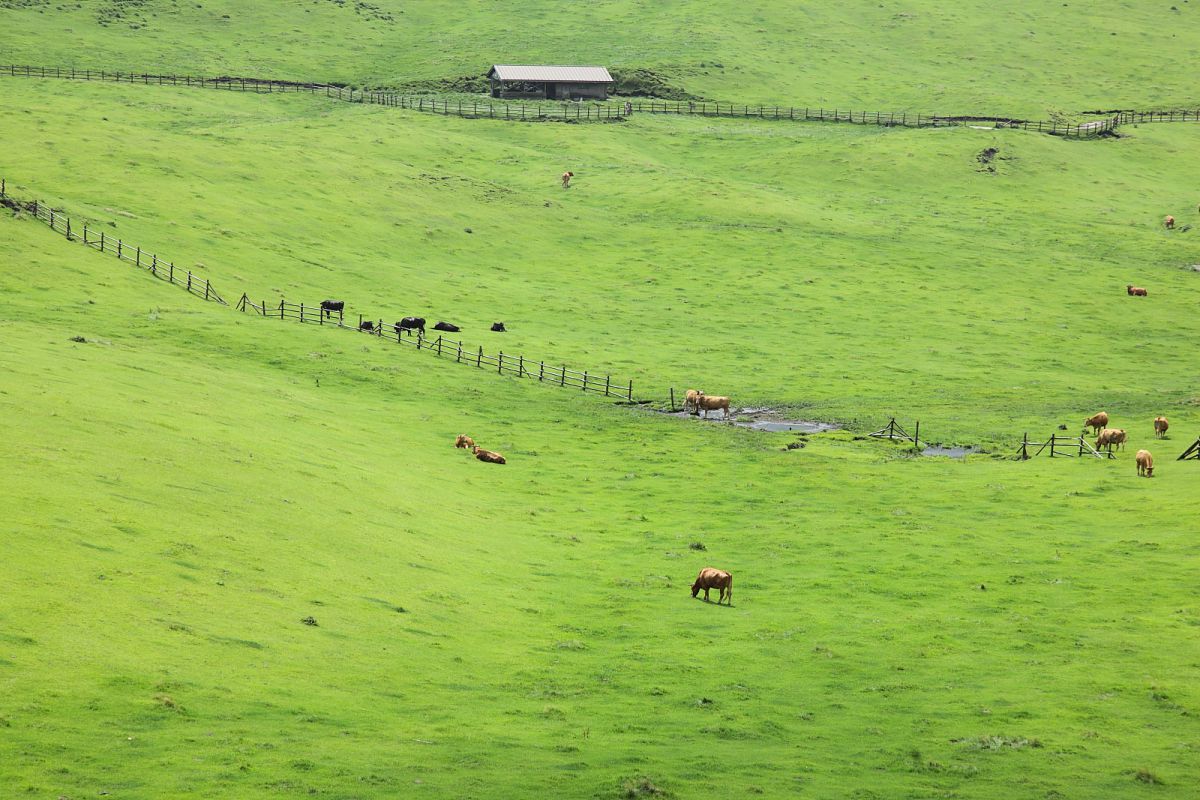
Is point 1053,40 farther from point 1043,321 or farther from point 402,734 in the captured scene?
point 402,734

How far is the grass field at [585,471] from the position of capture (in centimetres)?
2698

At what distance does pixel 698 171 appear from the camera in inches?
4562

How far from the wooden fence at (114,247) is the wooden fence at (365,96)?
57.0 meters

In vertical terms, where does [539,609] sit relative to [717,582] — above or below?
below

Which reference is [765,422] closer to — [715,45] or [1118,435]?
[1118,435]

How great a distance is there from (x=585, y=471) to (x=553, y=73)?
90983 millimetres

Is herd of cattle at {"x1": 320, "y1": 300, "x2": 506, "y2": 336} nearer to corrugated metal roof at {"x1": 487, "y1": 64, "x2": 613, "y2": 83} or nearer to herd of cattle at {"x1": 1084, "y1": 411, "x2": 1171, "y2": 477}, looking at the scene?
herd of cattle at {"x1": 1084, "y1": 411, "x2": 1171, "y2": 477}

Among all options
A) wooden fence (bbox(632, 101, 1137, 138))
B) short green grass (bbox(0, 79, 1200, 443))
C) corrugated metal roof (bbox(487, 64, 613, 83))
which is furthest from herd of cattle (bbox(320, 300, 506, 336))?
wooden fence (bbox(632, 101, 1137, 138))

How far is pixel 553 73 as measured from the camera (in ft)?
450

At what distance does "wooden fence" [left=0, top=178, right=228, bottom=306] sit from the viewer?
6994 centimetres

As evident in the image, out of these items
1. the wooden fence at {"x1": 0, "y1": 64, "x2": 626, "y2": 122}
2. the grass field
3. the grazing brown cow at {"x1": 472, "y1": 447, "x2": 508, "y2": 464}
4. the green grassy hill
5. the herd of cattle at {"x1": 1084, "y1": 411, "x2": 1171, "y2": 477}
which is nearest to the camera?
the grass field

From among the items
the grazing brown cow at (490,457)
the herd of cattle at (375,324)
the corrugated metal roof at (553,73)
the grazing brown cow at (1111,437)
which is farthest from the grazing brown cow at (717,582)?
the corrugated metal roof at (553,73)

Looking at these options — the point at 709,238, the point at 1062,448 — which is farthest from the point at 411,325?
the point at 709,238

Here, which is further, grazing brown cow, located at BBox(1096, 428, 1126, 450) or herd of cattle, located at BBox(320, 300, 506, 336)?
herd of cattle, located at BBox(320, 300, 506, 336)
